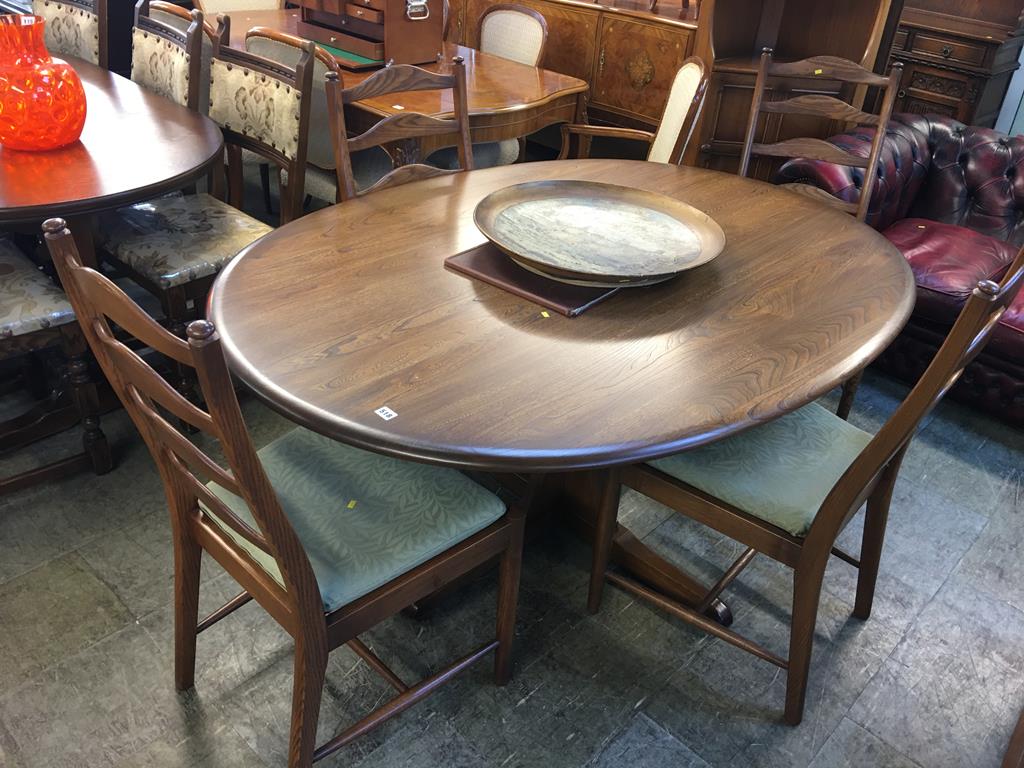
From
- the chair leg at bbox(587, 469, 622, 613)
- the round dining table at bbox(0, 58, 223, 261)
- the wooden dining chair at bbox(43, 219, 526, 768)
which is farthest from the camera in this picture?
the round dining table at bbox(0, 58, 223, 261)

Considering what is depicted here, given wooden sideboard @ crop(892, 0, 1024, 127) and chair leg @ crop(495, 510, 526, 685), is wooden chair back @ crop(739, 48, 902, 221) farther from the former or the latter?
wooden sideboard @ crop(892, 0, 1024, 127)

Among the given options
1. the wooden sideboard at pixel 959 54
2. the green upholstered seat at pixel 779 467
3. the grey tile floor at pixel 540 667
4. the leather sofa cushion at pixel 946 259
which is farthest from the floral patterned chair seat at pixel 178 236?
the wooden sideboard at pixel 959 54

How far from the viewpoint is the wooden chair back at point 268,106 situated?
221 centimetres

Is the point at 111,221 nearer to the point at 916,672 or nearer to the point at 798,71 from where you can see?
the point at 798,71

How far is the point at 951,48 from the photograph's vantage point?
Answer: 4020 mm

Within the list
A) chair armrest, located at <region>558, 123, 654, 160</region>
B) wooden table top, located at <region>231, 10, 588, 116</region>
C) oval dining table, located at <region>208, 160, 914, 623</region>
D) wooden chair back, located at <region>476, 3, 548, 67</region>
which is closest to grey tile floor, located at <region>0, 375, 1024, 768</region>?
oval dining table, located at <region>208, 160, 914, 623</region>

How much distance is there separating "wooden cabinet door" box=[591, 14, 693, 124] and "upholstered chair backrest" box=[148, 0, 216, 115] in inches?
71.1

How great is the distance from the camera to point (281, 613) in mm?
1172

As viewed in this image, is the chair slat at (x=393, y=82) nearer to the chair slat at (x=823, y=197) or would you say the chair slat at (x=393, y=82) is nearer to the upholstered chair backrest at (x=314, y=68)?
the upholstered chair backrest at (x=314, y=68)

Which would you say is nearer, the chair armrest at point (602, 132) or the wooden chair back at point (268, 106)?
the wooden chair back at point (268, 106)

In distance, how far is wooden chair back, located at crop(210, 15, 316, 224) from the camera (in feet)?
7.27

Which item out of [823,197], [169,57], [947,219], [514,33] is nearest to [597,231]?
[823,197]

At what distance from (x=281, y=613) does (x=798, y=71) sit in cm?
200

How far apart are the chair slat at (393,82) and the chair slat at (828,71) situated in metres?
0.97
